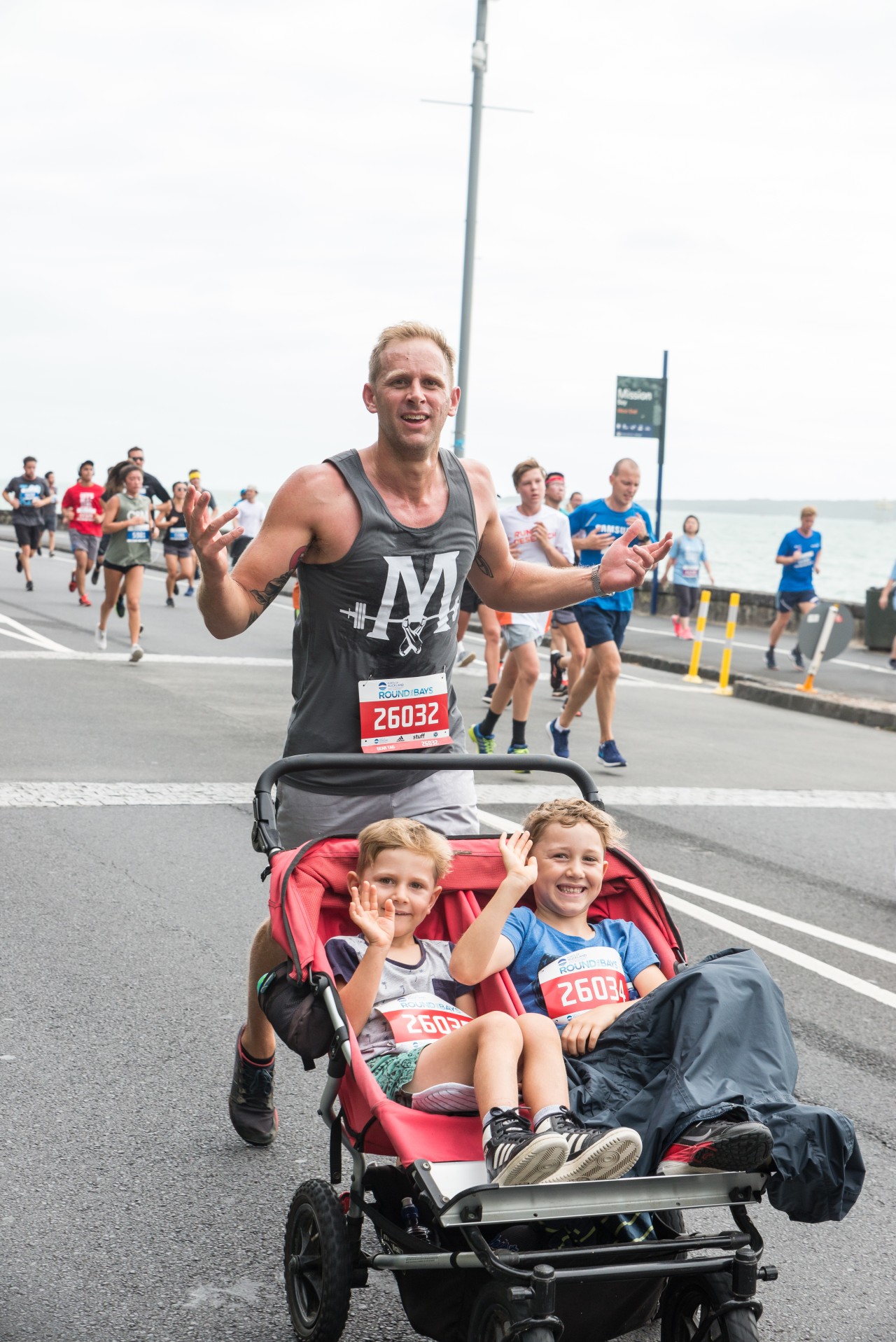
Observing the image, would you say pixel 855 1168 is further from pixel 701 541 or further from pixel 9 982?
pixel 701 541

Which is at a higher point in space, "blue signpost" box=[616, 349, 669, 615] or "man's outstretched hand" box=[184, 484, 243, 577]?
"blue signpost" box=[616, 349, 669, 615]

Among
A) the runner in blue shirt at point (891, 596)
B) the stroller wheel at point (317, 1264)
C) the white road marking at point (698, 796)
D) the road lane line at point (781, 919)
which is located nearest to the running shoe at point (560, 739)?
the white road marking at point (698, 796)

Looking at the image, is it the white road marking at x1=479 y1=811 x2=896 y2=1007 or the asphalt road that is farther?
the white road marking at x1=479 y1=811 x2=896 y2=1007

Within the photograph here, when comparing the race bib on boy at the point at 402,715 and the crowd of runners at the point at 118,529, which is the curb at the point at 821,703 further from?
the race bib on boy at the point at 402,715

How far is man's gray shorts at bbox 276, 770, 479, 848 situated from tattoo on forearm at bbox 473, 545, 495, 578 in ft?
1.88

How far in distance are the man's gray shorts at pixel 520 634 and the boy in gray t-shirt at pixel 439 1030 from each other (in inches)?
277

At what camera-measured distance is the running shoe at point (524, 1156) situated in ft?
8.36

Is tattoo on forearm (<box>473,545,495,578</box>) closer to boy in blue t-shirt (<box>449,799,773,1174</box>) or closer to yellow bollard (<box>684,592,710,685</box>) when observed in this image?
boy in blue t-shirt (<box>449,799,773,1174</box>)

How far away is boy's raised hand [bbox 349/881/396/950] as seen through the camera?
10.0 ft

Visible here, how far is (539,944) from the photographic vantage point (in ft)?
11.4

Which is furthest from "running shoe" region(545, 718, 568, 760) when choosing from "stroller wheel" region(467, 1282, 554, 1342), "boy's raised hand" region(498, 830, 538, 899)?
"stroller wheel" region(467, 1282, 554, 1342)

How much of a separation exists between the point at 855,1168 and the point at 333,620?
171 cm

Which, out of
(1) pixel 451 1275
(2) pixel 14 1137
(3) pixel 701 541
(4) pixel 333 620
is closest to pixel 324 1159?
(2) pixel 14 1137

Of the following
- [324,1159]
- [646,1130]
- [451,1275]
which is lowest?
[324,1159]
